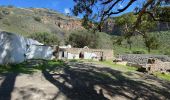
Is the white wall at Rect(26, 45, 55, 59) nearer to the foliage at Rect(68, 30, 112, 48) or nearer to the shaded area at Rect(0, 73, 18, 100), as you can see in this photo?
the shaded area at Rect(0, 73, 18, 100)

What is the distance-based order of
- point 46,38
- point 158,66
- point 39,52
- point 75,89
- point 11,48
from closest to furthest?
point 75,89, point 11,48, point 158,66, point 39,52, point 46,38

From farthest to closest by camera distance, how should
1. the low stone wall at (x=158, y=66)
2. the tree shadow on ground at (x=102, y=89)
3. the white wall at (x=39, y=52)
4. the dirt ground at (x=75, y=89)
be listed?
the white wall at (x=39, y=52) → the low stone wall at (x=158, y=66) → the tree shadow on ground at (x=102, y=89) → the dirt ground at (x=75, y=89)

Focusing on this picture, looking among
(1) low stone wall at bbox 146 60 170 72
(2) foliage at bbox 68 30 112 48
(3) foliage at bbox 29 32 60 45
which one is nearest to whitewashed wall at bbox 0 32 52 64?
(1) low stone wall at bbox 146 60 170 72

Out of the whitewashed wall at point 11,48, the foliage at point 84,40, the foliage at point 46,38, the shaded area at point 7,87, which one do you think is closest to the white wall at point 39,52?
the whitewashed wall at point 11,48

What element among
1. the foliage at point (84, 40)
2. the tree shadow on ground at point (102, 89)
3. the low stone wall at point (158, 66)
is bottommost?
the tree shadow on ground at point (102, 89)

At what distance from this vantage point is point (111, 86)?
14.4 m

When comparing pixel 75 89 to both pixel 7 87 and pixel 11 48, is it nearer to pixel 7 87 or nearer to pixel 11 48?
pixel 7 87

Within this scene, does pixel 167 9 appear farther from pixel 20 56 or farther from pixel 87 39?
pixel 87 39

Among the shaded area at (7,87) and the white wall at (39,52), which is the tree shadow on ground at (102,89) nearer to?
the shaded area at (7,87)

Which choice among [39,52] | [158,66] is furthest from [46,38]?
[158,66]

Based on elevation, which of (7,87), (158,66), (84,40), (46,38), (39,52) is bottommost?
(7,87)

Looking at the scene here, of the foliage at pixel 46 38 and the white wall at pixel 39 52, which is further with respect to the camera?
the foliage at pixel 46 38

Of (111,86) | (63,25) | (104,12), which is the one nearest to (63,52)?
(104,12)

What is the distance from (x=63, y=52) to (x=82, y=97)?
31.1m
